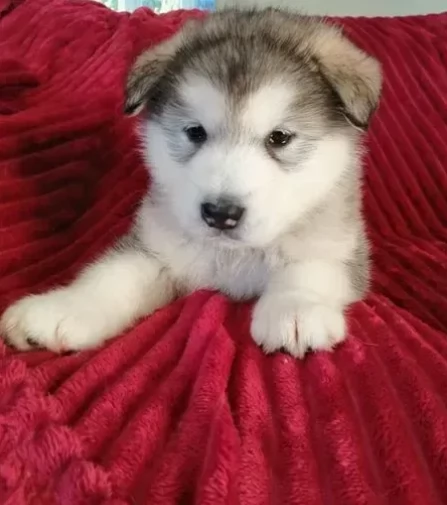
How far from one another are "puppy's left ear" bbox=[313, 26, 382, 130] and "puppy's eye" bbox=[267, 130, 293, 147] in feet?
0.49

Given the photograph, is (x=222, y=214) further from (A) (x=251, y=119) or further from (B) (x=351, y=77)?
(B) (x=351, y=77)

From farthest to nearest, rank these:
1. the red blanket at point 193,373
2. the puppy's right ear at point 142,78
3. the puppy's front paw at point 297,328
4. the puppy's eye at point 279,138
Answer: the puppy's right ear at point 142,78 < the puppy's eye at point 279,138 < the puppy's front paw at point 297,328 < the red blanket at point 193,373

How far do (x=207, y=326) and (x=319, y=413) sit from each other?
12.5 inches

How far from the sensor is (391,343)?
154cm

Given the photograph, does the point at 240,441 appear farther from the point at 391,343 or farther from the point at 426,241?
the point at 426,241

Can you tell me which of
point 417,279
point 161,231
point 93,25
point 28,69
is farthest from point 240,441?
point 93,25

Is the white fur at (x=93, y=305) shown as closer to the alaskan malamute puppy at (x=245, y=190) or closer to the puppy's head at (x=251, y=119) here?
the alaskan malamute puppy at (x=245, y=190)

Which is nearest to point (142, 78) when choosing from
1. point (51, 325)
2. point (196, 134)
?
point (196, 134)

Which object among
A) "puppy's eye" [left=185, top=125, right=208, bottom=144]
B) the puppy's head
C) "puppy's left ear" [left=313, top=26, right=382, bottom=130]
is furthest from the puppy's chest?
"puppy's left ear" [left=313, top=26, right=382, bottom=130]

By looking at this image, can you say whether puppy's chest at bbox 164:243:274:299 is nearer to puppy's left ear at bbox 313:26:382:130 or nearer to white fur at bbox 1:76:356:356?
white fur at bbox 1:76:356:356

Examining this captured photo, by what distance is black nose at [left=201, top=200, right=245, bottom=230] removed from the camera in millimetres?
1477

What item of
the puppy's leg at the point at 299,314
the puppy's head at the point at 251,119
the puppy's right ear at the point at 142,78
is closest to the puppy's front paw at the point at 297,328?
the puppy's leg at the point at 299,314

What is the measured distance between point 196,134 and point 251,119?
0.15 m

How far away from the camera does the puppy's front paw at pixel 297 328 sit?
1.47 metres
